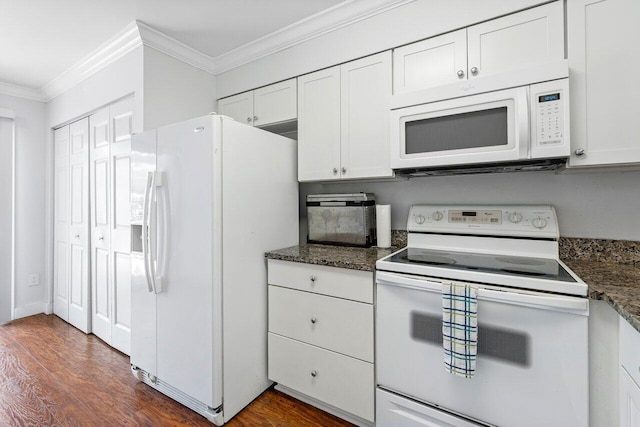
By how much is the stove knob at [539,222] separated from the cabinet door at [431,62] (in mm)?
848

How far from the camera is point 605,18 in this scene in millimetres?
1306

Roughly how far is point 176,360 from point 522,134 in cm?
219

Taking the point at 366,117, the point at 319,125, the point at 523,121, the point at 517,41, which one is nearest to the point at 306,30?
the point at 319,125

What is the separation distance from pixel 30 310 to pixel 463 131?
4.55m

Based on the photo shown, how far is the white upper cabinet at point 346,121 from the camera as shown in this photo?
184 centimetres

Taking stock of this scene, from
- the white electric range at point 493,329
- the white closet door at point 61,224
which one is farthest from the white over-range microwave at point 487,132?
A: the white closet door at point 61,224

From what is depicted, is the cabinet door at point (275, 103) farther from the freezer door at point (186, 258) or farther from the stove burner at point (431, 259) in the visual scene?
the stove burner at point (431, 259)

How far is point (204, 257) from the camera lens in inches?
63.7

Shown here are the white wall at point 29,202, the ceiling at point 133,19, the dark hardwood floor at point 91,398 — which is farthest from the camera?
the white wall at point 29,202

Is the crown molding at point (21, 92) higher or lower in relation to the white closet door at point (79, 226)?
higher

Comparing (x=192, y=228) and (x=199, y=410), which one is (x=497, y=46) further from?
(x=199, y=410)

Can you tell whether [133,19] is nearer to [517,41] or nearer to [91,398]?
[517,41]

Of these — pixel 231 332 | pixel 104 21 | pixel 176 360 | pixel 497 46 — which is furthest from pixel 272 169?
pixel 104 21

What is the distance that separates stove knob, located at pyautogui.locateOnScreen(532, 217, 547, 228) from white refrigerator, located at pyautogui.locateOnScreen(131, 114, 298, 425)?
1.49 meters
